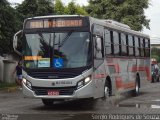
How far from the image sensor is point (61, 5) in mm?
46062

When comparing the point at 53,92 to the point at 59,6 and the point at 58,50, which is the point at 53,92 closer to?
the point at 58,50

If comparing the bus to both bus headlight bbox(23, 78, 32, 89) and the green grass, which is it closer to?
bus headlight bbox(23, 78, 32, 89)

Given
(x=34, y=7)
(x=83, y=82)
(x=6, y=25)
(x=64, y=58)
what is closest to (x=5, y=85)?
(x=6, y=25)

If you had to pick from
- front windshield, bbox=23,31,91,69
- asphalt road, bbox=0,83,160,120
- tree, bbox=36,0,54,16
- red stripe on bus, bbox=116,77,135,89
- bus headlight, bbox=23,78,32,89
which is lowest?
asphalt road, bbox=0,83,160,120

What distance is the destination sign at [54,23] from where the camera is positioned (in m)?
15.4

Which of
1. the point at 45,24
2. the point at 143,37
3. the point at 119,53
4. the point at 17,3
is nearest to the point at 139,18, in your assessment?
the point at 17,3

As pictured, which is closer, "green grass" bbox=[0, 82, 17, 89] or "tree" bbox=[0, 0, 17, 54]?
"green grass" bbox=[0, 82, 17, 89]

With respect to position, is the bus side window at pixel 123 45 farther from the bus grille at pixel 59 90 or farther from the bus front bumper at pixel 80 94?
the bus grille at pixel 59 90

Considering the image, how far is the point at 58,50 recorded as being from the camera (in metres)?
15.2

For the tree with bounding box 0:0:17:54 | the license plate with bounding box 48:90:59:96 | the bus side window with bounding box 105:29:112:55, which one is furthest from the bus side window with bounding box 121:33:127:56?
the tree with bounding box 0:0:17:54

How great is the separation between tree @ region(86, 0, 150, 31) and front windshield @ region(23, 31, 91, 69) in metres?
38.2

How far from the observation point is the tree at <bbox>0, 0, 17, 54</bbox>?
89.5 ft

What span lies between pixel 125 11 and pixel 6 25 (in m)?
29.3

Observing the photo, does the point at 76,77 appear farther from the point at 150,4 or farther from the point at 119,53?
the point at 150,4
